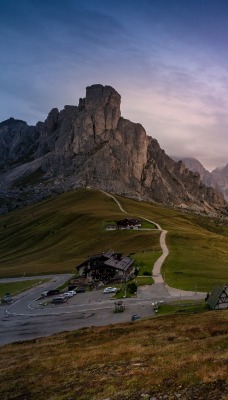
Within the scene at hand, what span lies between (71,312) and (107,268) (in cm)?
3042

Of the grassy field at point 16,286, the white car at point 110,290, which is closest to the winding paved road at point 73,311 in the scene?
the white car at point 110,290

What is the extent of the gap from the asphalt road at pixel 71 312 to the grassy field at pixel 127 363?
1292cm

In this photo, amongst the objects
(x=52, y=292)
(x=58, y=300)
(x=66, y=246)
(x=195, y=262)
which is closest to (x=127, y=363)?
(x=58, y=300)

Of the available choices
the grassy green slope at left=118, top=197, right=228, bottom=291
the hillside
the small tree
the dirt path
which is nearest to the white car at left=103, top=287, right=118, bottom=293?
the small tree

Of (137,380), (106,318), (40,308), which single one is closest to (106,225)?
(40,308)

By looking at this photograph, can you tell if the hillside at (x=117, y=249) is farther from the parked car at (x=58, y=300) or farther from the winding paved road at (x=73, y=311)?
the parked car at (x=58, y=300)

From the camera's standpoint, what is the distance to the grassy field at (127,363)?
26.2m

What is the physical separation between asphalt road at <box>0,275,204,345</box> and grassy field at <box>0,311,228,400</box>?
509 inches

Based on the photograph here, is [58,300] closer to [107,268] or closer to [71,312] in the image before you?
[71,312]

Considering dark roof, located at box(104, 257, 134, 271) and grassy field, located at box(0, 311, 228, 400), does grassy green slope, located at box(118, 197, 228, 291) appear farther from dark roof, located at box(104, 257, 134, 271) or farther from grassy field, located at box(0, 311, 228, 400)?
grassy field, located at box(0, 311, 228, 400)

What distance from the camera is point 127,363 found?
112 ft

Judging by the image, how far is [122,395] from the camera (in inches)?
1030

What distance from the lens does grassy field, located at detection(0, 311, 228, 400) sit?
26.2 meters

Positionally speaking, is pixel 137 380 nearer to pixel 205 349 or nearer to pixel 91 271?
pixel 205 349
